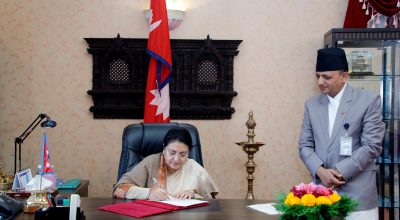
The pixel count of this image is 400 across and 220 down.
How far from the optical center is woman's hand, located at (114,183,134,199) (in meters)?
2.92

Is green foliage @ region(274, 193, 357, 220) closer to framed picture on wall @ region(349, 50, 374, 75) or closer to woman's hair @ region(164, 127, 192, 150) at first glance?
woman's hair @ region(164, 127, 192, 150)

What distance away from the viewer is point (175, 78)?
14.9ft

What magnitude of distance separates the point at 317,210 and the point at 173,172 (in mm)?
1257

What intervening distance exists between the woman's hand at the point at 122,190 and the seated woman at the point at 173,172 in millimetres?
38

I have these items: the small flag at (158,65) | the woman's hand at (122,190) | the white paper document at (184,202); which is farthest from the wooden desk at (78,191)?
the white paper document at (184,202)

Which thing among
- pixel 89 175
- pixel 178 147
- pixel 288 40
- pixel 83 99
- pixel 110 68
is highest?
pixel 288 40

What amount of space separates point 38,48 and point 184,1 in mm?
1343

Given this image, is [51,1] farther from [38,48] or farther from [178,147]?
[178,147]

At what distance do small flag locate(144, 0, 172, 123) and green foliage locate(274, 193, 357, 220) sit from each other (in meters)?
2.18

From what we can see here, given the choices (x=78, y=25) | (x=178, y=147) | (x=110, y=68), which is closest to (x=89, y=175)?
(x=110, y=68)

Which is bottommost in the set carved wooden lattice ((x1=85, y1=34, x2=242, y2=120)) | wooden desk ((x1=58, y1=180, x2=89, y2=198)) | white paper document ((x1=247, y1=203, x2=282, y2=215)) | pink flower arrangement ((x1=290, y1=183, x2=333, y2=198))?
wooden desk ((x1=58, y1=180, x2=89, y2=198))

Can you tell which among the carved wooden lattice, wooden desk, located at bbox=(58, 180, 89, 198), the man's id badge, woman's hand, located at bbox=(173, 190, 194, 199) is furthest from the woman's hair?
the carved wooden lattice

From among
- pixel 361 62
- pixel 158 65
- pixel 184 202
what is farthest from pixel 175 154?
pixel 361 62

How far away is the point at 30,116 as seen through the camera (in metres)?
4.53
